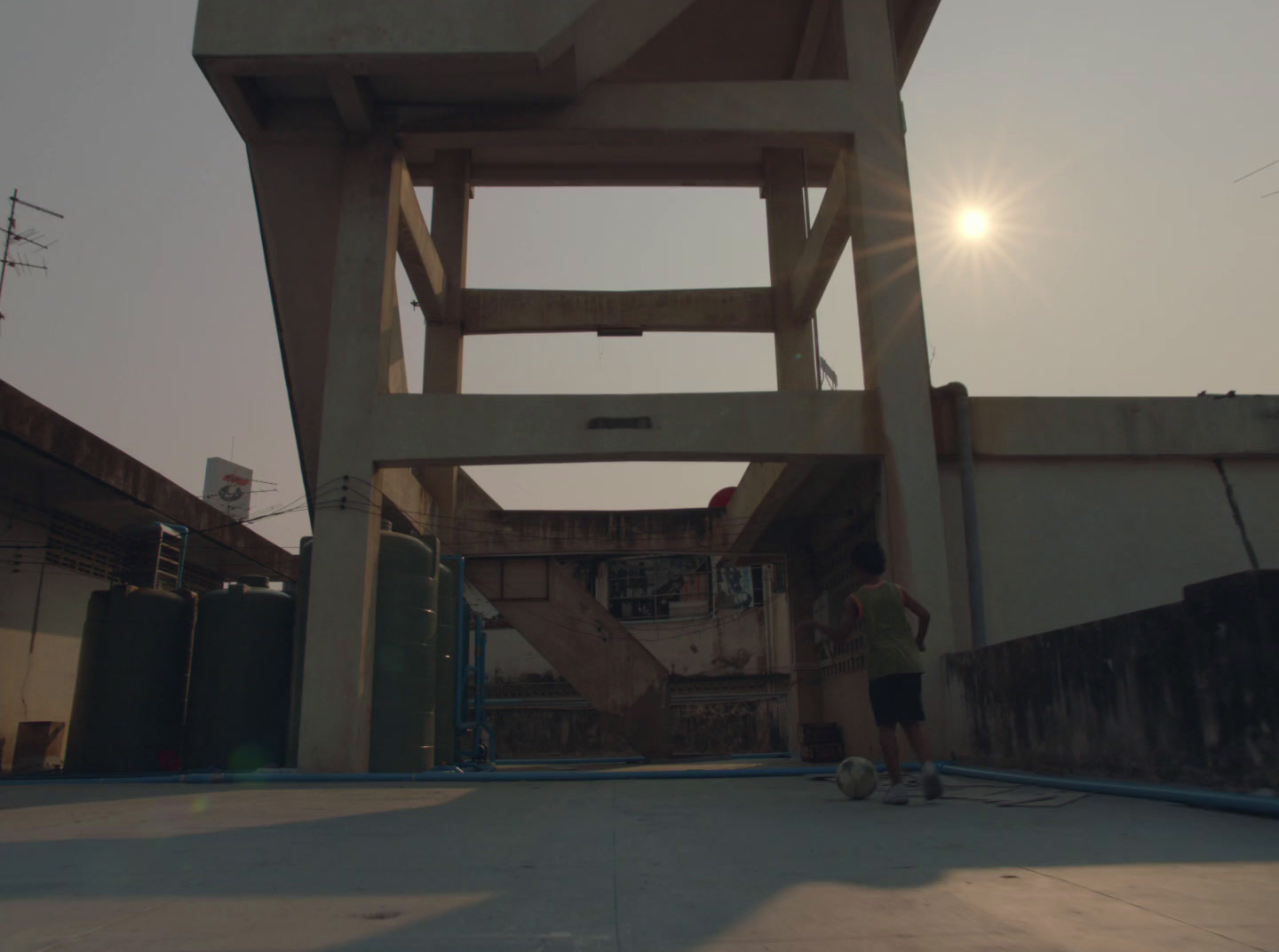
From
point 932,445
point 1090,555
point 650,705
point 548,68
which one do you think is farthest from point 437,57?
point 650,705

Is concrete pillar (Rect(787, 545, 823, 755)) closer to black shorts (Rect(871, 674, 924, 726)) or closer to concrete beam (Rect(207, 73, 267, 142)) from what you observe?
black shorts (Rect(871, 674, 924, 726))

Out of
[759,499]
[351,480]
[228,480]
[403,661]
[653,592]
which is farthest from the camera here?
[228,480]

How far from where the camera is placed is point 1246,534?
10461 mm

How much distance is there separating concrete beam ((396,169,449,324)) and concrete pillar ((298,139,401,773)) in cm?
40

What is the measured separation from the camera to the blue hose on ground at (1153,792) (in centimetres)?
420

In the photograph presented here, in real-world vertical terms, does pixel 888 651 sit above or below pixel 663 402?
below

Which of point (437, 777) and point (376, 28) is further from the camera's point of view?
point (376, 28)

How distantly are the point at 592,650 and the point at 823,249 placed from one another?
7263 millimetres

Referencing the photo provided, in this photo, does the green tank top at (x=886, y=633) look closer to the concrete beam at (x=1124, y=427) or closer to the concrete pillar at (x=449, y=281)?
the concrete beam at (x=1124, y=427)

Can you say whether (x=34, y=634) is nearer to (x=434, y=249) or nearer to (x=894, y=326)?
(x=434, y=249)

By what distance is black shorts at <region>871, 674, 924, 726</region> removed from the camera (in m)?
5.86

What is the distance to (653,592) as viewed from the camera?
34219 mm

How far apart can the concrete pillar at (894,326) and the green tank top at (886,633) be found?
3.61m

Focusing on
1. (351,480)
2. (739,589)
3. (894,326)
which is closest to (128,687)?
(351,480)
